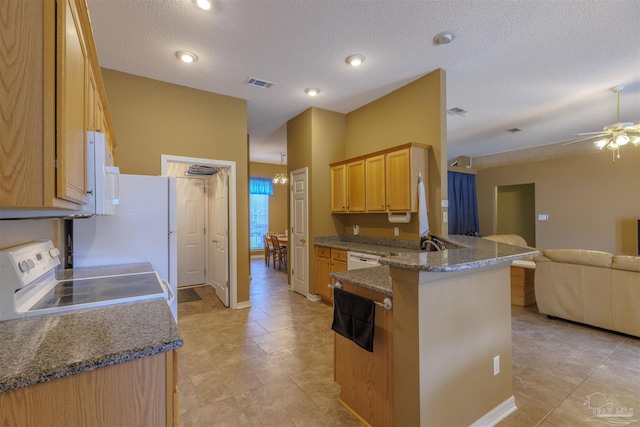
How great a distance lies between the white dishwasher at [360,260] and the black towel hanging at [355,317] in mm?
1716

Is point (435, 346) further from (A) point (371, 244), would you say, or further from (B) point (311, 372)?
(A) point (371, 244)

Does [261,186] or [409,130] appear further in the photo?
[261,186]

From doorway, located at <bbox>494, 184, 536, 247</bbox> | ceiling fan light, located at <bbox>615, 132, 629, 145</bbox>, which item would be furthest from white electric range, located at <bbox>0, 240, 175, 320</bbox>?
doorway, located at <bbox>494, 184, 536, 247</bbox>

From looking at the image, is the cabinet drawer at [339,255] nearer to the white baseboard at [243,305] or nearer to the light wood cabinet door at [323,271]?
the light wood cabinet door at [323,271]

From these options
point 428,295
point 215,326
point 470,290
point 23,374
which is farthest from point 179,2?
point 215,326

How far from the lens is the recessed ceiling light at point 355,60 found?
3.15 metres

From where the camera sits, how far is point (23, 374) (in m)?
0.81

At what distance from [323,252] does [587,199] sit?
5878mm

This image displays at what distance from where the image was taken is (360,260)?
12.4 feet

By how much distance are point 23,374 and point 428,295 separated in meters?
1.59

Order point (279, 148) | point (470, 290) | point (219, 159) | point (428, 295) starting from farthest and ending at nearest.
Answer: point (279, 148), point (219, 159), point (470, 290), point (428, 295)

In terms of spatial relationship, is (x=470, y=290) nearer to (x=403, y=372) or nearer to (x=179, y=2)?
(x=403, y=372)

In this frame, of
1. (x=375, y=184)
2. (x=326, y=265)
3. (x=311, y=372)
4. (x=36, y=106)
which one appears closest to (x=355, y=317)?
(x=311, y=372)

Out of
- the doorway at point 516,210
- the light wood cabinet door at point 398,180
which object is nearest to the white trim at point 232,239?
the light wood cabinet door at point 398,180
